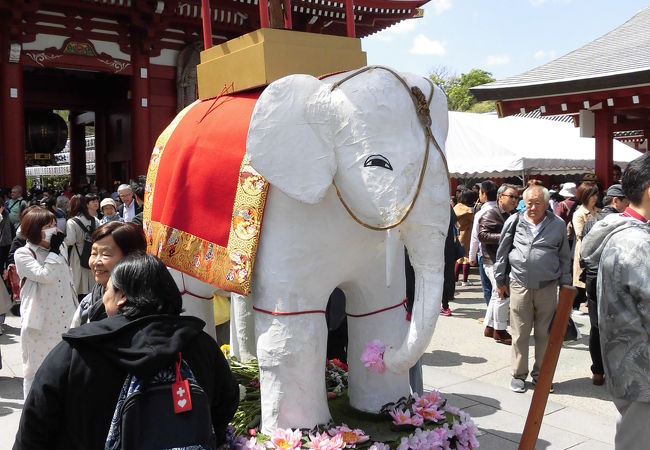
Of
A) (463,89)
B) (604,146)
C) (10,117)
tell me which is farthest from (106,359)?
(463,89)

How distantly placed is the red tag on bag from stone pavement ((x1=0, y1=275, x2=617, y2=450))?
95.5 inches

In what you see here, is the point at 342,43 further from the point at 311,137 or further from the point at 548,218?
the point at 548,218

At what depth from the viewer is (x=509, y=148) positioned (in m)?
11.1

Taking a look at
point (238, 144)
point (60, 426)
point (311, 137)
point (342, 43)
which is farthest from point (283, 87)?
point (60, 426)

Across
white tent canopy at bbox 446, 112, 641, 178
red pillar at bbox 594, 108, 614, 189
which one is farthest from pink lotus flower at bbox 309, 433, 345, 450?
white tent canopy at bbox 446, 112, 641, 178

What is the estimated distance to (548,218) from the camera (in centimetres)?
457

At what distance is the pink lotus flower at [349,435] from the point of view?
8.41 ft

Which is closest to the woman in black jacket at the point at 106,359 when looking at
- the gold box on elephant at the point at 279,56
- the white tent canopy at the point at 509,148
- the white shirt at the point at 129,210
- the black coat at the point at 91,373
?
the black coat at the point at 91,373

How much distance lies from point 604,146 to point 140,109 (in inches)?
297

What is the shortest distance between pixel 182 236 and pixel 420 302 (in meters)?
1.19

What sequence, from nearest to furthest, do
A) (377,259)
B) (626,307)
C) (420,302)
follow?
(420,302) < (626,307) < (377,259)

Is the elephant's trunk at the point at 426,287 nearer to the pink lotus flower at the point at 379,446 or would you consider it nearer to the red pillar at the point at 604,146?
the pink lotus flower at the point at 379,446

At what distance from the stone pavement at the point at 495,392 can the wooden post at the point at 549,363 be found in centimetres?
201

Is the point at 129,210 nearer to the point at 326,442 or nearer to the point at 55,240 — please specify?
the point at 55,240
